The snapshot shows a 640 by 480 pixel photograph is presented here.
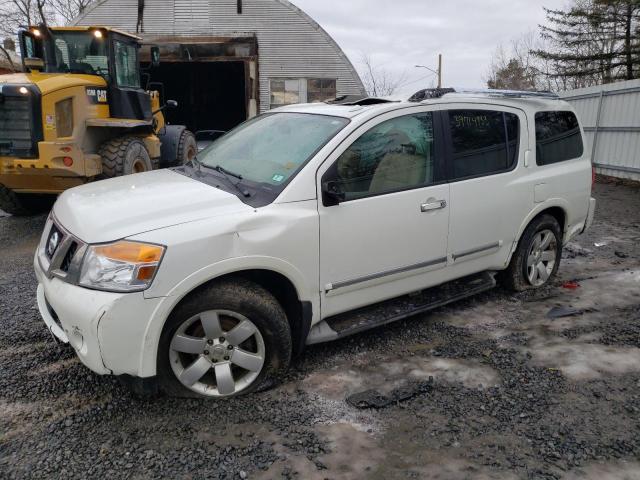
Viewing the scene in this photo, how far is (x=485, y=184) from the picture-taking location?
13.5 ft

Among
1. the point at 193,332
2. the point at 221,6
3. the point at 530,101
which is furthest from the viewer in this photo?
the point at 221,6

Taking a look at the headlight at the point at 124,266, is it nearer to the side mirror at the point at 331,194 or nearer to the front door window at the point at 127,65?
the side mirror at the point at 331,194

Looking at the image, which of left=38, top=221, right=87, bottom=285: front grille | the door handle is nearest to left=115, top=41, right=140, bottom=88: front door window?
left=38, top=221, right=87, bottom=285: front grille

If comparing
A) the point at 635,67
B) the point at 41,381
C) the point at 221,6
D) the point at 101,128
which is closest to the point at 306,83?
the point at 221,6

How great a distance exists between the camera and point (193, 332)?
2.96 metres

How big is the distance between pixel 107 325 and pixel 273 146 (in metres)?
1.71

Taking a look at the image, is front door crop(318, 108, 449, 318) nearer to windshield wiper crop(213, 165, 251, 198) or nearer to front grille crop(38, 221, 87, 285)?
windshield wiper crop(213, 165, 251, 198)

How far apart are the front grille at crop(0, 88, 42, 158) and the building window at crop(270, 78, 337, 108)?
423 inches

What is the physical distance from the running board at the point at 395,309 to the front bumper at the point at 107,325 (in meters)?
1.13

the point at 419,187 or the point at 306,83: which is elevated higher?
the point at 306,83

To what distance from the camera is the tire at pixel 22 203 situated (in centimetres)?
792

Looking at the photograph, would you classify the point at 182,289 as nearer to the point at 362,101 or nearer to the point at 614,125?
the point at 362,101

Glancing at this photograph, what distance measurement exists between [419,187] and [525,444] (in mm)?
1807

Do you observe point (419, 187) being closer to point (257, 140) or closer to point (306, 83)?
point (257, 140)
